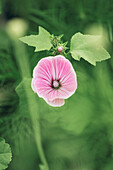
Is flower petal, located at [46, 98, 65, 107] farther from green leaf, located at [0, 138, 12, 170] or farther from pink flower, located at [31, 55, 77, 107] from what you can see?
green leaf, located at [0, 138, 12, 170]

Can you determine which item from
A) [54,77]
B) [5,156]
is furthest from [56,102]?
[5,156]

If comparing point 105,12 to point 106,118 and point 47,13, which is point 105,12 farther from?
point 106,118

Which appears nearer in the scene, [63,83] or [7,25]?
[63,83]

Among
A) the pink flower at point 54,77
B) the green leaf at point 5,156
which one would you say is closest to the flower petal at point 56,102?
the pink flower at point 54,77

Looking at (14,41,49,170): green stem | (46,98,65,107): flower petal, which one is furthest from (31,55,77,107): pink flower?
(14,41,49,170): green stem

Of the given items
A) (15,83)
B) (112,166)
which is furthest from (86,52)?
(112,166)
